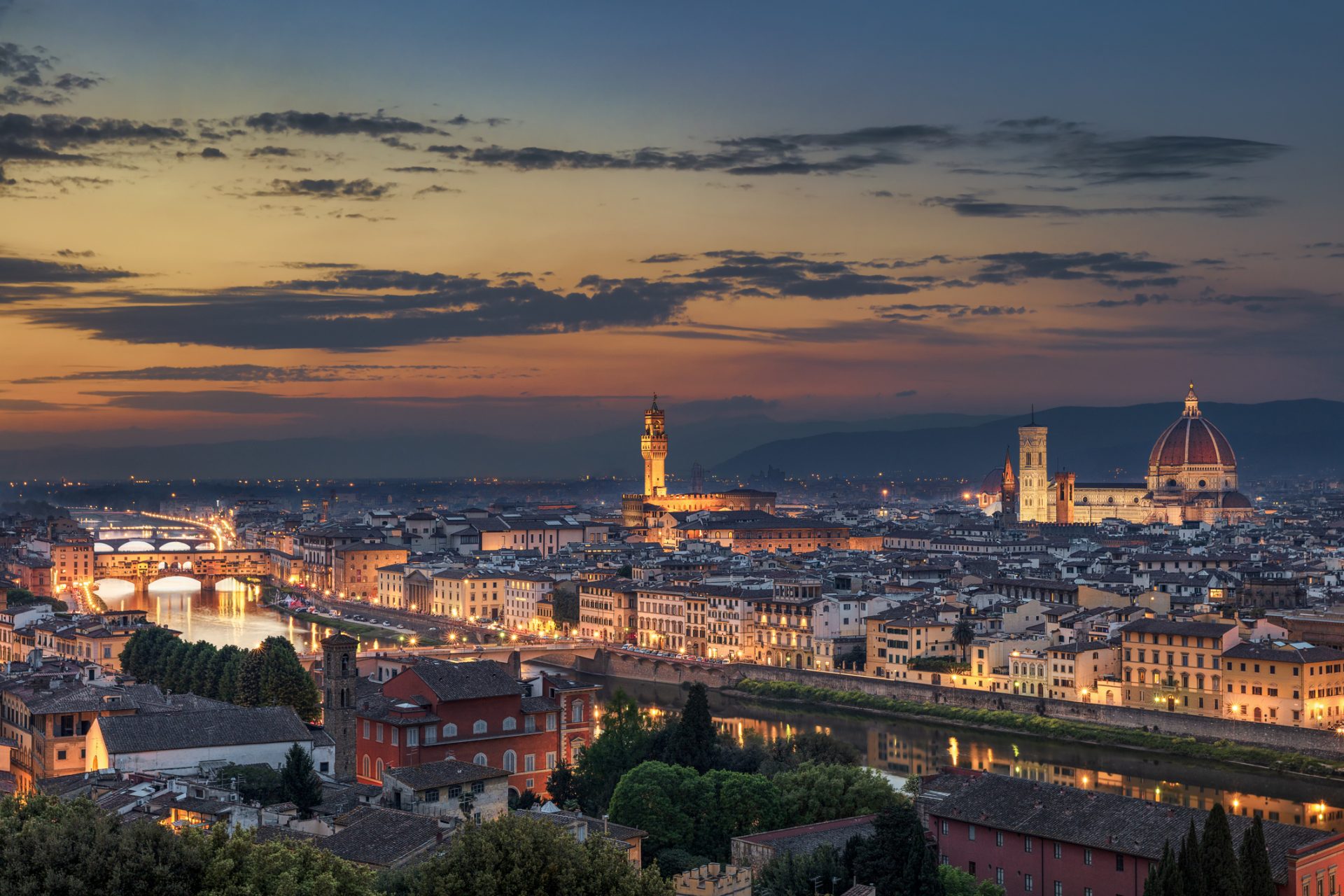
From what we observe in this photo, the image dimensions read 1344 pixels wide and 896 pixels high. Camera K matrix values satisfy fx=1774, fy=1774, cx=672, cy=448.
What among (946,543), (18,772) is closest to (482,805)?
(18,772)

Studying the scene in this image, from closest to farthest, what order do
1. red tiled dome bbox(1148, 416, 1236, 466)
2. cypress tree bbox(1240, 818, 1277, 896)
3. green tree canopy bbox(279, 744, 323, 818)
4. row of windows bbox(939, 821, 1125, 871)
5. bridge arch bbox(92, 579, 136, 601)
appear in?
1. cypress tree bbox(1240, 818, 1277, 896)
2. row of windows bbox(939, 821, 1125, 871)
3. green tree canopy bbox(279, 744, 323, 818)
4. bridge arch bbox(92, 579, 136, 601)
5. red tiled dome bbox(1148, 416, 1236, 466)

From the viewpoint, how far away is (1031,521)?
9212cm

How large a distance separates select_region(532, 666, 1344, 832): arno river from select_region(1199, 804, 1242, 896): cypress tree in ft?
30.2

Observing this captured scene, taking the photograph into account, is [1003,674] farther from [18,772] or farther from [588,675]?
[18,772]

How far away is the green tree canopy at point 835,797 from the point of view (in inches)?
764

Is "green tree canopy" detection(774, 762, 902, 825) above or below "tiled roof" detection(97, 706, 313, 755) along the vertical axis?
below

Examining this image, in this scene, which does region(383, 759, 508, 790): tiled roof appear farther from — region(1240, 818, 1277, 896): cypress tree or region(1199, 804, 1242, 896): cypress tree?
region(1240, 818, 1277, 896): cypress tree

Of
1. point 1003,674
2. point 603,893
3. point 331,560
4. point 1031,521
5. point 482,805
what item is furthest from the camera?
point 1031,521

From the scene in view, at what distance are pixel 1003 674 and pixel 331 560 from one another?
39384mm

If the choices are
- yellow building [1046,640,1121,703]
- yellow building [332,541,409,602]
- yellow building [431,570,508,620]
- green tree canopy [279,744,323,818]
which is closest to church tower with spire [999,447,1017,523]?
yellow building [332,541,409,602]

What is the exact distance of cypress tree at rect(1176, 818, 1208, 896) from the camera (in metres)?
14.9

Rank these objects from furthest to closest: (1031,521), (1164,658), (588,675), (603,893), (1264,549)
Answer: (1031,521), (1264,549), (588,675), (1164,658), (603,893)

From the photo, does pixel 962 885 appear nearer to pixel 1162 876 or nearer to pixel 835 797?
pixel 1162 876

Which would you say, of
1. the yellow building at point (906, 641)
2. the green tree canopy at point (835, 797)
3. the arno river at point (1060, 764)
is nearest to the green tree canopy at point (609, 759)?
the green tree canopy at point (835, 797)
